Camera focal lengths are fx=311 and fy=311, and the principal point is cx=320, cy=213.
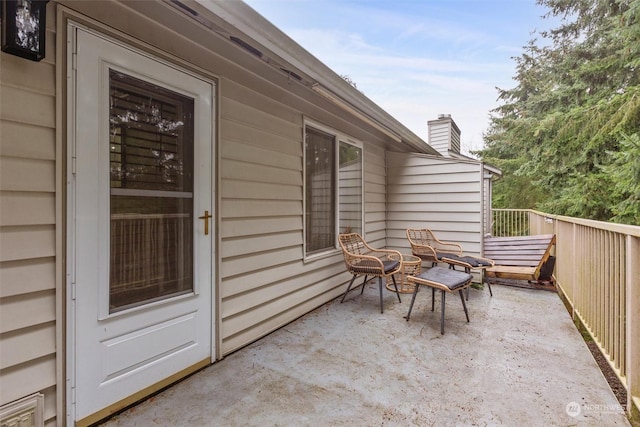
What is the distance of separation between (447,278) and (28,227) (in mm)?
3177

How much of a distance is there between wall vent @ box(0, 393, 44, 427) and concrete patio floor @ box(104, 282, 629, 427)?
1.19 ft

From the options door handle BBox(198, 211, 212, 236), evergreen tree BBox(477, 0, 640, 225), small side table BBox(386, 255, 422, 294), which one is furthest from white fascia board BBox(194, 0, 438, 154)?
evergreen tree BBox(477, 0, 640, 225)

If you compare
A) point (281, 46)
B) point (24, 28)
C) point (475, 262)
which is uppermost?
point (281, 46)

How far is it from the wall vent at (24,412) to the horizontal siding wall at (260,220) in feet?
3.60

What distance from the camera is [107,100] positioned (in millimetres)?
1677

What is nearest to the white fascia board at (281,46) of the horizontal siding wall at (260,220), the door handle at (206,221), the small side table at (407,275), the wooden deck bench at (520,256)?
the horizontal siding wall at (260,220)

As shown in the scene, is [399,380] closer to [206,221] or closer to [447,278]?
[447,278]

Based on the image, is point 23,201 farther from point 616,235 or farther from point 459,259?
point 459,259

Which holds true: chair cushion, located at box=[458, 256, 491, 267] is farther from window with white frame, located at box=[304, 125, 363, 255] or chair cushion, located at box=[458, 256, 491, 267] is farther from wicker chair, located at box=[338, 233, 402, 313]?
window with white frame, located at box=[304, 125, 363, 255]

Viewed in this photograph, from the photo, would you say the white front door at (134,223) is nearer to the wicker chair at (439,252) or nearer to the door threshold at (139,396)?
the door threshold at (139,396)

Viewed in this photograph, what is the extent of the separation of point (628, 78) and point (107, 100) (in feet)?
32.8

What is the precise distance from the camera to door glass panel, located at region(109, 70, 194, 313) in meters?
1.74

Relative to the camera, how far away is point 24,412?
139 centimetres

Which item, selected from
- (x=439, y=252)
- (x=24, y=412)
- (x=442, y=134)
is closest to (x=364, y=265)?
(x=439, y=252)
